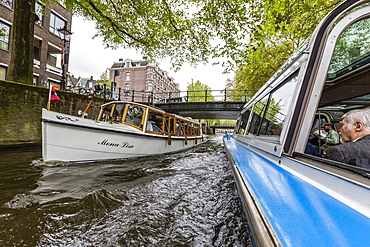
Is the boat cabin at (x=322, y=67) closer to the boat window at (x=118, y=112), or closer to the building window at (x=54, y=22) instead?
the boat window at (x=118, y=112)

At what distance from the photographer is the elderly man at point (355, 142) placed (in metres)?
1.37

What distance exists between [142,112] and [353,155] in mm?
6072

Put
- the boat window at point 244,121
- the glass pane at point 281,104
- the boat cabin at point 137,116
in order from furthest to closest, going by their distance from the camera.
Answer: the boat cabin at point 137,116 < the boat window at point 244,121 < the glass pane at point 281,104

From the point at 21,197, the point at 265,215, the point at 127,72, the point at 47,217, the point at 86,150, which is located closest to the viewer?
the point at 265,215

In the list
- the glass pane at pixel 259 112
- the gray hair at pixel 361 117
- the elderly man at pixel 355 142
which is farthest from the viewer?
the glass pane at pixel 259 112

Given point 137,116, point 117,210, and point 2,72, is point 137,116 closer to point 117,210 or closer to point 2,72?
point 117,210

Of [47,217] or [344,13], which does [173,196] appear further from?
[344,13]

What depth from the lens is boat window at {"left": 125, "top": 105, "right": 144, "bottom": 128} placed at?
21.3 ft

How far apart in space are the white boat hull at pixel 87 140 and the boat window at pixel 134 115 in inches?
17.3

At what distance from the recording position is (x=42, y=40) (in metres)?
17.5

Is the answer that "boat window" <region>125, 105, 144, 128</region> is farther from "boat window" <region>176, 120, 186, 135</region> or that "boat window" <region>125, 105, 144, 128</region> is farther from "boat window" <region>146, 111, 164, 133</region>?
"boat window" <region>176, 120, 186, 135</region>

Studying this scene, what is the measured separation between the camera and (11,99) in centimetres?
768

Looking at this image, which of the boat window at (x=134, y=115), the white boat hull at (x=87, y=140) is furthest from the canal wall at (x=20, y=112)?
the boat window at (x=134, y=115)

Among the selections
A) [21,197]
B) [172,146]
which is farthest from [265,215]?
[172,146]
